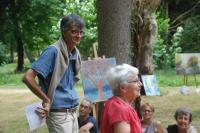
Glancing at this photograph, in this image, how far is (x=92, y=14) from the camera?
69.7ft

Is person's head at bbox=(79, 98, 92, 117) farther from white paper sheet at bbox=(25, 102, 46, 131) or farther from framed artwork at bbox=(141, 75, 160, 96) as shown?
framed artwork at bbox=(141, 75, 160, 96)

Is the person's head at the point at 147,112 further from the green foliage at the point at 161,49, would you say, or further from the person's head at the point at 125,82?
the green foliage at the point at 161,49

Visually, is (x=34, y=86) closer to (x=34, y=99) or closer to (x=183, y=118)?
(x=183, y=118)

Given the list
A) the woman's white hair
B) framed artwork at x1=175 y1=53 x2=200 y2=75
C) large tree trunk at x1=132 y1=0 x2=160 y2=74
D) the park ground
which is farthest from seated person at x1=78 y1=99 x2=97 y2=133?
framed artwork at x1=175 y1=53 x2=200 y2=75

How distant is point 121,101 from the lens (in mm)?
2939

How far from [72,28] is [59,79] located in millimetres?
368

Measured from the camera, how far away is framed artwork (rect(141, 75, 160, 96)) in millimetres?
12602

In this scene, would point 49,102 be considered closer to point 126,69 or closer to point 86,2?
point 126,69

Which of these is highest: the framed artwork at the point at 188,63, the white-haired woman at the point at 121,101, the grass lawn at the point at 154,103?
the white-haired woman at the point at 121,101

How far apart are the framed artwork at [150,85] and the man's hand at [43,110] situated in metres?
8.97

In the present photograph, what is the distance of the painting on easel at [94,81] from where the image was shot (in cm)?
579

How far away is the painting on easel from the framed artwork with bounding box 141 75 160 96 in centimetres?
669

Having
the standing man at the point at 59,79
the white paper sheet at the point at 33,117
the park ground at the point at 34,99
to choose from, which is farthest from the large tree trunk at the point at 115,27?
the park ground at the point at 34,99

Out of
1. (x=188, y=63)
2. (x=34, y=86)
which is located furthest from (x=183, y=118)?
(x=188, y=63)
